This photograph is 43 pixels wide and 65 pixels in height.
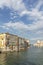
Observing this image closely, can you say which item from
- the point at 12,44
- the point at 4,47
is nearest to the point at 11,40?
the point at 12,44

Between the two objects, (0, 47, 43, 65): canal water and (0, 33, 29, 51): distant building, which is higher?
(0, 33, 29, 51): distant building

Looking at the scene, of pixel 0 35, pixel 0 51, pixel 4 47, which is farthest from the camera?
pixel 0 35

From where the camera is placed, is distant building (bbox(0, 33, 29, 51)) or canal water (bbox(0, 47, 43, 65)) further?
distant building (bbox(0, 33, 29, 51))

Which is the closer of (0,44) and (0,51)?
(0,51)

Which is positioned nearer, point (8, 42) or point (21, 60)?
point (21, 60)

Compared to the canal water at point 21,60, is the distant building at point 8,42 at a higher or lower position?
higher

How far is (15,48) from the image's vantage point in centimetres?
12694

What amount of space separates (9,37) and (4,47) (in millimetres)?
10717

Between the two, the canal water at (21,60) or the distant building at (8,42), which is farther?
the distant building at (8,42)

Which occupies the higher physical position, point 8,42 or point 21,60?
point 8,42

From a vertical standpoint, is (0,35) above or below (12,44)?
above

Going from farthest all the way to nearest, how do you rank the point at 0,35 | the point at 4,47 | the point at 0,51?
the point at 0,35 < the point at 4,47 < the point at 0,51

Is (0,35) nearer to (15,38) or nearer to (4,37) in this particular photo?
(4,37)

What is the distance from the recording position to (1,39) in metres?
124
